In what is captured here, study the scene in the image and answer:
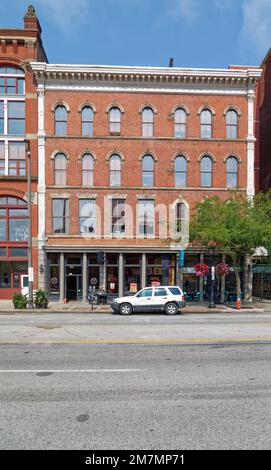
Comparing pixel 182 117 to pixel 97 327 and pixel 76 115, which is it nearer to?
pixel 76 115

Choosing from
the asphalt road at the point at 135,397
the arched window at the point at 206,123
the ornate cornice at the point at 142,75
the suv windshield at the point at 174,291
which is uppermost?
the ornate cornice at the point at 142,75

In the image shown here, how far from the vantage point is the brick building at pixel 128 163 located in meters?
23.5

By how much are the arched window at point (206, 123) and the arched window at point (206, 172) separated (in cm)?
174

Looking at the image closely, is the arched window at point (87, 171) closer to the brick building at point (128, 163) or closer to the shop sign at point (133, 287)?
the brick building at point (128, 163)

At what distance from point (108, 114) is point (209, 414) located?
75.4 feet

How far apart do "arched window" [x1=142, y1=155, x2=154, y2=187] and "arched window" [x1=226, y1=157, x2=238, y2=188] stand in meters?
5.92

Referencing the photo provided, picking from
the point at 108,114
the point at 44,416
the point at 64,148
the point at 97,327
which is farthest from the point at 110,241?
the point at 44,416

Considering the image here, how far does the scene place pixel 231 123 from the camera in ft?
80.6

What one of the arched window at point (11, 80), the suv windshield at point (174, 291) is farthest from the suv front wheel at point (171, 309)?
the arched window at point (11, 80)

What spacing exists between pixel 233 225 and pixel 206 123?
9.53 m

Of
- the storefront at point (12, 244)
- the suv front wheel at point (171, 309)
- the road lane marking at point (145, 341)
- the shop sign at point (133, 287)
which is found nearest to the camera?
the road lane marking at point (145, 341)

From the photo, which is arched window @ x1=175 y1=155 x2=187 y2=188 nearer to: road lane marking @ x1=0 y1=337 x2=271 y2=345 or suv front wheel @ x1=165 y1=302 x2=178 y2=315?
suv front wheel @ x1=165 y1=302 x2=178 y2=315
